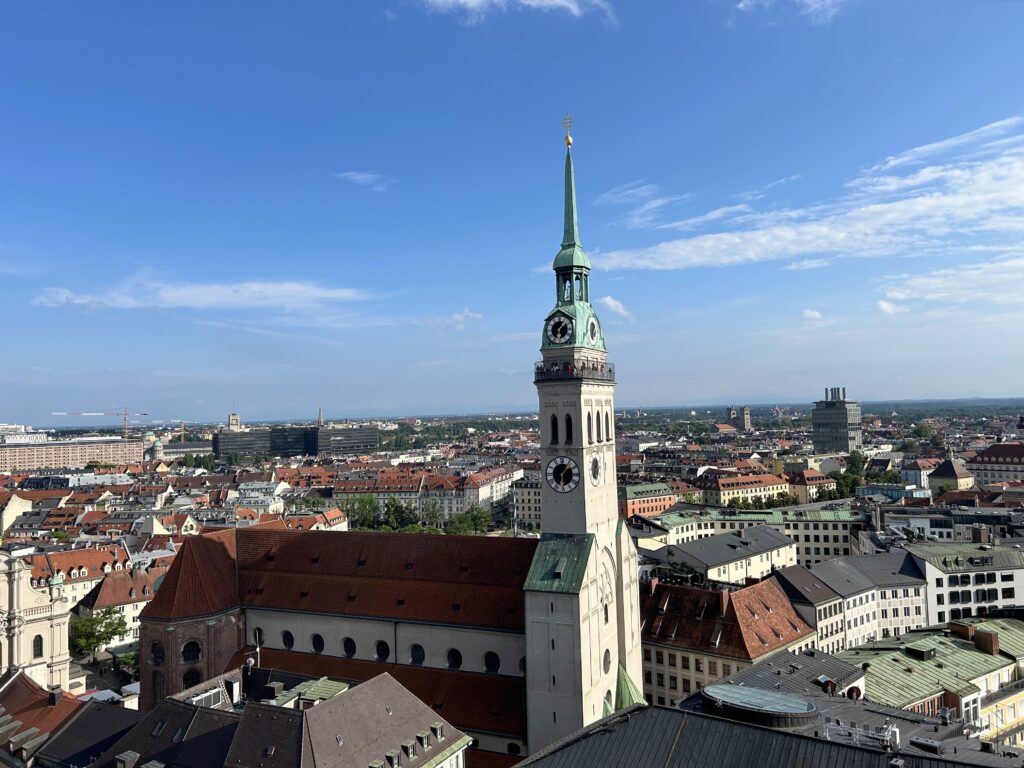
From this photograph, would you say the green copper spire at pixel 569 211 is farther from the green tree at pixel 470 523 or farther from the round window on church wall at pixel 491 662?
the green tree at pixel 470 523

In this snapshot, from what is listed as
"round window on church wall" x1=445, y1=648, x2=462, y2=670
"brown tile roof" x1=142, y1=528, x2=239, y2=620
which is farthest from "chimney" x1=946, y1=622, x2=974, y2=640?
"brown tile roof" x1=142, y1=528, x2=239, y2=620

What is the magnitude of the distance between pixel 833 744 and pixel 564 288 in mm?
33083

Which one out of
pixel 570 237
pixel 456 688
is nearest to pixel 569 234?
pixel 570 237

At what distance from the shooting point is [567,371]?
49844 millimetres

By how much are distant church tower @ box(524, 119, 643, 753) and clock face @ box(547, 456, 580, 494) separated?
0.21 feet

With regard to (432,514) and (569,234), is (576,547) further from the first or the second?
(432,514)

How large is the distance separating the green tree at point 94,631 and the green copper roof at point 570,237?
6396 cm

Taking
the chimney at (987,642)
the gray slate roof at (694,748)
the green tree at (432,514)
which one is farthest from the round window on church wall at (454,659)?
the green tree at (432,514)

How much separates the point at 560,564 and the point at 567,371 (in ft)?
39.0

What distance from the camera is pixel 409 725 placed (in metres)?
41.8

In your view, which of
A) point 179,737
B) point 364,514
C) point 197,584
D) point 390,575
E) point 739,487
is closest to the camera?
point 179,737

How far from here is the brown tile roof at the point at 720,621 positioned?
60812mm

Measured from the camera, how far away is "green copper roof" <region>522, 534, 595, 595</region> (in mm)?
46906

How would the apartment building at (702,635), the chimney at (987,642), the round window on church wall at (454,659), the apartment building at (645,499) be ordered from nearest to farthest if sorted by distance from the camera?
the round window on church wall at (454,659) < the apartment building at (702,635) < the chimney at (987,642) < the apartment building at (645,499)
